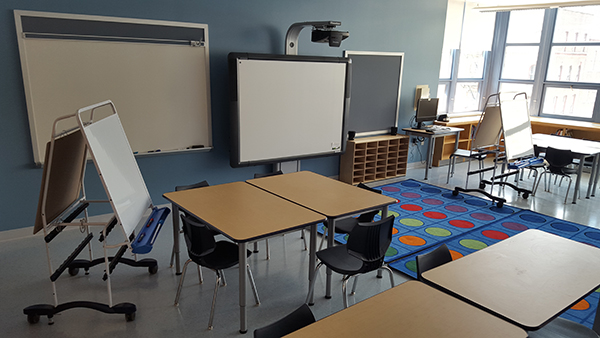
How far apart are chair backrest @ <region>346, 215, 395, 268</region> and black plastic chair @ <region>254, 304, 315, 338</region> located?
1.03 metres

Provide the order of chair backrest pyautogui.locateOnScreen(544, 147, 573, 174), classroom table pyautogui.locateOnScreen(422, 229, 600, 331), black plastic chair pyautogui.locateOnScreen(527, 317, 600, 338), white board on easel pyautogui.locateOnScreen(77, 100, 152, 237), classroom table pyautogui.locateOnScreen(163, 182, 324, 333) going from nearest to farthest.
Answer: classroom table pyautogui.locateOnScreen(422, 229, 600, 331) < black plastic chair pyautogui.locateOnScreen(527, 317, 600, 338) < white board on easel pyautogui.locateOnScreen(77, 100, 152, 237) < classroom table pyautogui.locateOnScreen(163, 182, 324, 333) < chair backrest pyautogui.locateOnScreen(544, 147, 573, 174)

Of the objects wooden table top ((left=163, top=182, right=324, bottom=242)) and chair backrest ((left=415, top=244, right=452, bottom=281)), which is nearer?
chair backrest ((left=415, top=244, right=452, bottom=281))

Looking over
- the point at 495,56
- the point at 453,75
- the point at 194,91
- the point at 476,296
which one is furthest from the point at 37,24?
the point at 495,56

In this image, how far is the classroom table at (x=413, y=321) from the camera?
1.72 meters

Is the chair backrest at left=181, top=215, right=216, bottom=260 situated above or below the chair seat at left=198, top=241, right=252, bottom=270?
above

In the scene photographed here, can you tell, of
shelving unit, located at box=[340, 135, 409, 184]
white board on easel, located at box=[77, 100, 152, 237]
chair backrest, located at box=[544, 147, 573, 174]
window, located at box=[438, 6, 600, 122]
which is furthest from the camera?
window, located at box=[438, 6, 600, 122]

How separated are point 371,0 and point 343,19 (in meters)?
0.63

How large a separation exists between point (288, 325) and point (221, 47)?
13.1 ft

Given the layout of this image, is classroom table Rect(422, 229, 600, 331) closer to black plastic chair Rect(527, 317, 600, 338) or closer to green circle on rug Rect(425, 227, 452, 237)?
black plastic chair Rect(527, 317, 600, 338)

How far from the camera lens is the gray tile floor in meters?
2.89

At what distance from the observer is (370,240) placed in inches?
112

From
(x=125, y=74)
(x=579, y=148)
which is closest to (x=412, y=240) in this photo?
(x=579, y=148)

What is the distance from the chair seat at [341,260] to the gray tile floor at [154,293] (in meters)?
0.44

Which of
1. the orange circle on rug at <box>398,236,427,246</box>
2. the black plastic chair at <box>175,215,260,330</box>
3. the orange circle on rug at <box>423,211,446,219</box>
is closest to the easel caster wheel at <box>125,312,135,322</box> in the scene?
the black plastic chair at <box>175,215,260,330</box>
